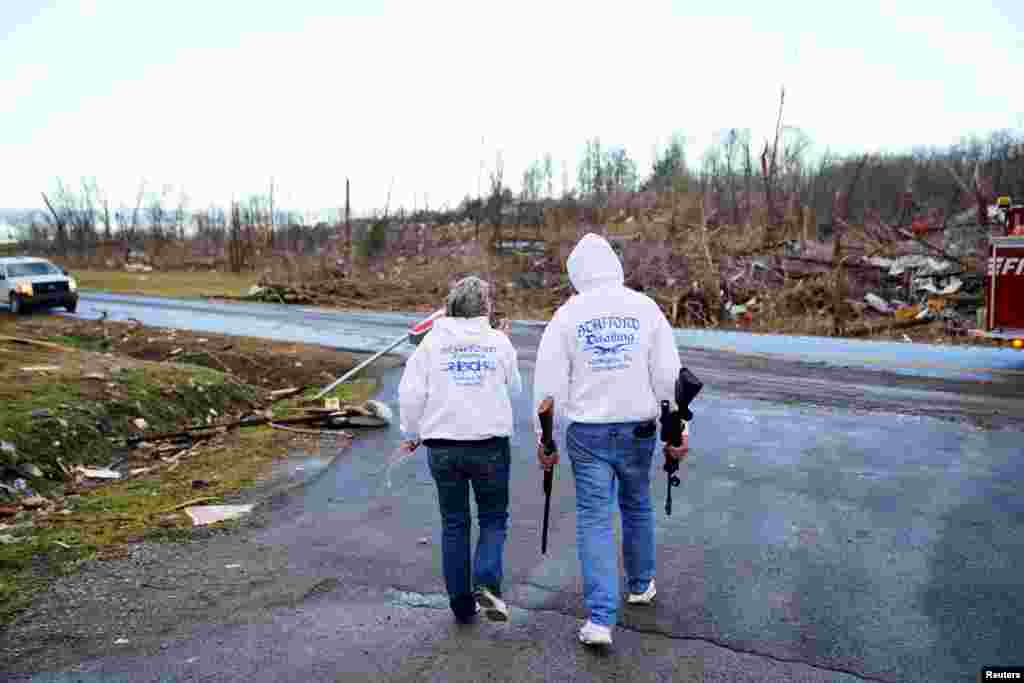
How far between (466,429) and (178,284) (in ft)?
130

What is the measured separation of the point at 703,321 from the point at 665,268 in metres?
4.18

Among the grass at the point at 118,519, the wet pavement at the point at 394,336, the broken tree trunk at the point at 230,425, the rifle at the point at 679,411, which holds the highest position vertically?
the rifle at the point at 679,411

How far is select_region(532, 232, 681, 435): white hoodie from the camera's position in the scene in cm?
427

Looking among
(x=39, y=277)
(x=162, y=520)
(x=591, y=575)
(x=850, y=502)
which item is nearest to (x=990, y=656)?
(x=591, y=575)

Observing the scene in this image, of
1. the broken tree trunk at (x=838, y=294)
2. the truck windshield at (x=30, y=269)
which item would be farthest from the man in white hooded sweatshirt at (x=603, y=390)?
the truck windshield at (x=30, y=269)

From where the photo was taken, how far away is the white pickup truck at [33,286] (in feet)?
80.7

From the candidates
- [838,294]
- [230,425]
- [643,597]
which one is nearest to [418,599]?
[643,597]

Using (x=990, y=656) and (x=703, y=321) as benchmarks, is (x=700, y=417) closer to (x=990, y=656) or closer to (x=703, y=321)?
(x=990, y=656)

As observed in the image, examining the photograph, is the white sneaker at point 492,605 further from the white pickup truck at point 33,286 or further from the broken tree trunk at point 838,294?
the white pickup truck at point 33,286

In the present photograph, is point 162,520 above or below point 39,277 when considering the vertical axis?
below

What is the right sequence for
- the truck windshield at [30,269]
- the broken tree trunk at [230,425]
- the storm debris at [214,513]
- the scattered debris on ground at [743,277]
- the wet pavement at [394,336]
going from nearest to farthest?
the storm debris at [214,513], the broken tree trunk at [230,425], the wet pavement at [394,336], the scattered debris on ground at [743,277], the truck windshield at [30,269]

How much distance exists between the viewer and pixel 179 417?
1029 centimetres

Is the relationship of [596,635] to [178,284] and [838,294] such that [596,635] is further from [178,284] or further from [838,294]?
[178,284]

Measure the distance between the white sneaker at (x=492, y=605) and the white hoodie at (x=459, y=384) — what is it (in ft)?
2.78
